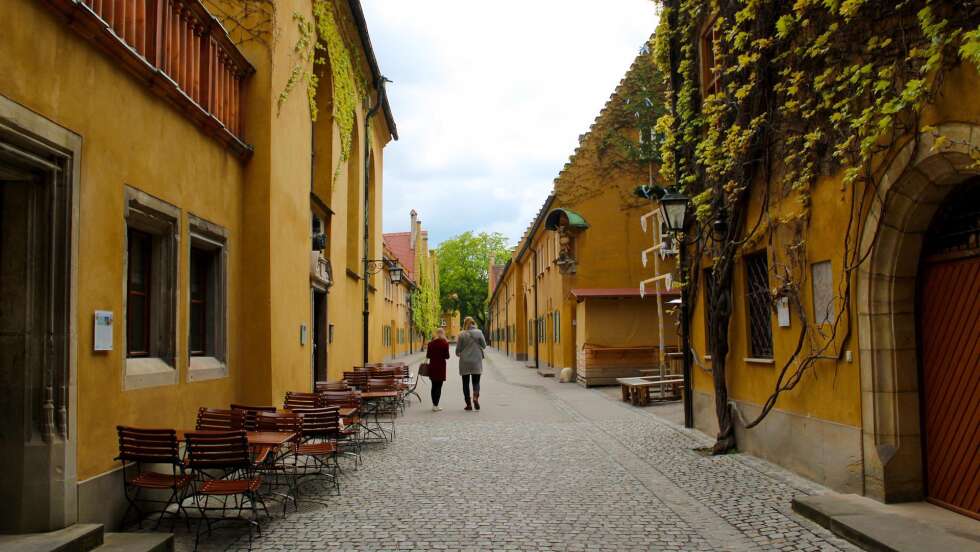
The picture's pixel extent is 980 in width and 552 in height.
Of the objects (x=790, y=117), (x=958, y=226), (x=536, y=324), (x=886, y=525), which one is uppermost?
(x=790, y=117)

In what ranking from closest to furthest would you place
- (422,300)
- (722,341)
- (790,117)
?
1. (790,117)
2. (722,341)
3. (422,300)

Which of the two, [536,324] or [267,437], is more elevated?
[536,324]

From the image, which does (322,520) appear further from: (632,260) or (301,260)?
(632,260)

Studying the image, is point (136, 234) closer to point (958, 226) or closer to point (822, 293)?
point (822, 293)

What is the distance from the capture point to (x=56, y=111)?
552 centimetres

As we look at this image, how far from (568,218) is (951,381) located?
17.5 m

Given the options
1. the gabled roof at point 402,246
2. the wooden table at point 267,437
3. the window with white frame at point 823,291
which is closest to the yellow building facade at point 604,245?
the window with white frame at point 823,291

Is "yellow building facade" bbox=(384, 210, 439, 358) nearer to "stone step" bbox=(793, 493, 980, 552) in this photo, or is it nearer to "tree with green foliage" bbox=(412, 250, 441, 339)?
"tree with green foliage" bbox=(412, 250, 441, 339)

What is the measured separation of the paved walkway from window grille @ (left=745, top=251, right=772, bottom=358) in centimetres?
148

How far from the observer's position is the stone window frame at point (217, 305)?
28.3 ft

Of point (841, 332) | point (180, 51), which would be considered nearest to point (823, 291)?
point (841, 332)

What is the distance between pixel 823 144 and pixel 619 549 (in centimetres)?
470

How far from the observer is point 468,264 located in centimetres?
9388

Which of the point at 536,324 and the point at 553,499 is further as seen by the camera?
the point at 536,324
